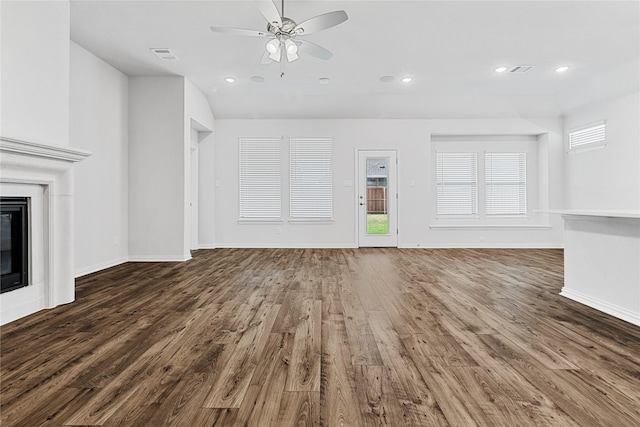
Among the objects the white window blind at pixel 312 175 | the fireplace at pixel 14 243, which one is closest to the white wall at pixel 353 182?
the white window blind at pixel 312 175

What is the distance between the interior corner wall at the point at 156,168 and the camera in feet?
16.9

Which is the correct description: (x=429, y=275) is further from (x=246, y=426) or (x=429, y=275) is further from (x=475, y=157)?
(x=475, y=157)

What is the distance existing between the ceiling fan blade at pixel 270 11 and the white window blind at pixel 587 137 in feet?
20.5

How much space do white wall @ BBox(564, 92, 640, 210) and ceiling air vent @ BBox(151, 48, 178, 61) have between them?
727 cm

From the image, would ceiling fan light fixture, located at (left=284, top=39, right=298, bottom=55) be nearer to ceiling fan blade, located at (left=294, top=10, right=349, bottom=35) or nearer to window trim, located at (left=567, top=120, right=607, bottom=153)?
ceiling fan blade, located at (left=294, top=10, right=349, bottom=35)

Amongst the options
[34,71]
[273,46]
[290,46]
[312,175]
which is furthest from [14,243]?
[312,175]

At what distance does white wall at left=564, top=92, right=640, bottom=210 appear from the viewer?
207 inches

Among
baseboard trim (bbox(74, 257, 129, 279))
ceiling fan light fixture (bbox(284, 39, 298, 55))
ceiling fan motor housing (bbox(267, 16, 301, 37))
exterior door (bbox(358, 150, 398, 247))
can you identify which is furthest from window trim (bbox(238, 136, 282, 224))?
ceiling fan motor housing (bbox(267, 16, 301, 37))

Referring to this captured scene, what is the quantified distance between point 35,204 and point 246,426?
278 cm

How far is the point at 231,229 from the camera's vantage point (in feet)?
22.9

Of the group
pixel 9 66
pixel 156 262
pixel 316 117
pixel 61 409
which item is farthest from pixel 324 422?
pixel 316 117

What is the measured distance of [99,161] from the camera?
4.53 metres

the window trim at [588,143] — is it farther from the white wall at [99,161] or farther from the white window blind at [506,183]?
the white wall at [99,161]

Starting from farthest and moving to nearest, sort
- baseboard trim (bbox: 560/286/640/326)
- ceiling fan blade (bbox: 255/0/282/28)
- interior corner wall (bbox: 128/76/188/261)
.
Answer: interior corner wall (bbox: 128/76/188/261) < ceiling fan blade (bbox: 255/0/282/28) < baseboard trim (bbox: 560/286/640/326)
